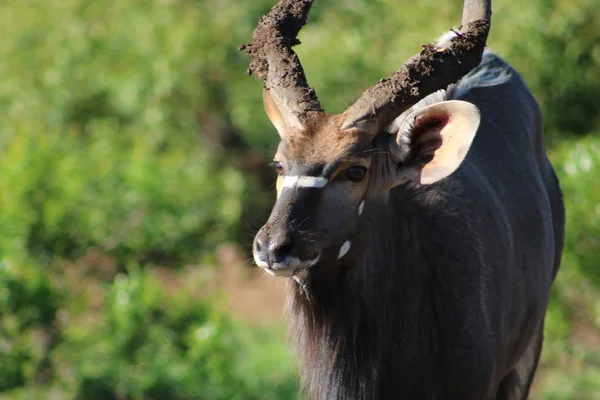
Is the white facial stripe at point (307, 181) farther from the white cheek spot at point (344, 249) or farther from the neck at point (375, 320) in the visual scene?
the neck at point (375, 320)

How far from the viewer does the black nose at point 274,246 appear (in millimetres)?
4828

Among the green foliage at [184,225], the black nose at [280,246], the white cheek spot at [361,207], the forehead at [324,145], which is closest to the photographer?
the black nose at [280,246]

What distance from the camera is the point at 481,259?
589 centimetres

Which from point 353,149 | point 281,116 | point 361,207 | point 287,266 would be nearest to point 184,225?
point 281,116

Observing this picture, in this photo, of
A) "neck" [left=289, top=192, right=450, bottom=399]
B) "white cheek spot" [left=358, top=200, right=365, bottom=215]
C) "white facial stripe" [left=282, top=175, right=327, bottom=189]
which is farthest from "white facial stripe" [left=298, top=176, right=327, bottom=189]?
"neck" [left=289, top=192, right=450, bottom=399]

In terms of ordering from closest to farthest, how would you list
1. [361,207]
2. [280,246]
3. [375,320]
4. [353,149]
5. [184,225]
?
[280,246], [353,149], [361,207], [375,320], [184,225]

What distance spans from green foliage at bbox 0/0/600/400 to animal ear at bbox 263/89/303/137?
4145 millimetres

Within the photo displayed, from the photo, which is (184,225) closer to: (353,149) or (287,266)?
(353,149)

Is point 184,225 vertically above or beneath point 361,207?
beneath

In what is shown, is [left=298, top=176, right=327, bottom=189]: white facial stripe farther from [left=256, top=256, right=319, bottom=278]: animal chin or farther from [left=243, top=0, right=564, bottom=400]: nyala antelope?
[left=256, top=256, right=319, bottom=278]: animal chin

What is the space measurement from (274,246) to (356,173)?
0.60 metres

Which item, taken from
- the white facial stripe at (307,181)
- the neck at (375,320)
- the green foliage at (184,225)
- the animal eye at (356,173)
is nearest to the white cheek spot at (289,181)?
the white facial stripe at (307,181)

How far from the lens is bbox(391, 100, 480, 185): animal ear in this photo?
16.8ft

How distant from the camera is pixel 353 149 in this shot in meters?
5.13
